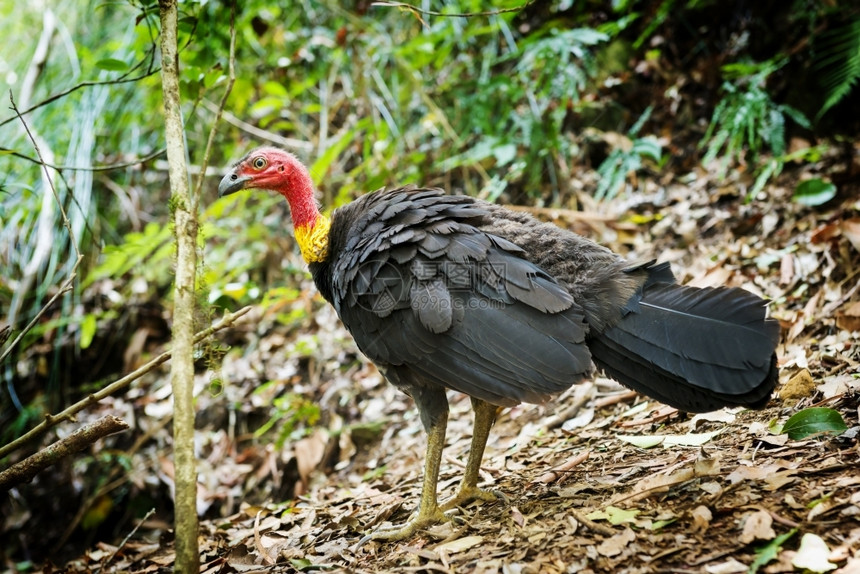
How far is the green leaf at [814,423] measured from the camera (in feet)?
8.78

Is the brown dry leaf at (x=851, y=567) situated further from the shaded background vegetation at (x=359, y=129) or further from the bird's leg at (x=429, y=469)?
the shaded background vegetation at (x=359, y=129)

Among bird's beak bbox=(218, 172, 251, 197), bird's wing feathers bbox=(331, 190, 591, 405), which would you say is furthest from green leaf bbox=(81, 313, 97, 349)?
bird's wing feathers bbox=(331, 190, 591, 405)

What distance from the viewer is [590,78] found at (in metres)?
6.95

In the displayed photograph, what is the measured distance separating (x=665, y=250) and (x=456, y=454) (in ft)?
8.79

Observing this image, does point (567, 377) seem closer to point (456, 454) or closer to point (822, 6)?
point (456, 454)

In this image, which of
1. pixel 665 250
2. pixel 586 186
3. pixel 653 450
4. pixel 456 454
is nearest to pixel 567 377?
pixel 653 450

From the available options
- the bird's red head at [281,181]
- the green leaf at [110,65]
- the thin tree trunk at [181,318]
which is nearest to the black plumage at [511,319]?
the bird's red head at [281,181]

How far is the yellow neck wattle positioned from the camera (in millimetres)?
3734

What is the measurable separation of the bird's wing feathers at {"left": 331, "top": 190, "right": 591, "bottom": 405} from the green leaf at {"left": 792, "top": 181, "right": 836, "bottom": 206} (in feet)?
9.72

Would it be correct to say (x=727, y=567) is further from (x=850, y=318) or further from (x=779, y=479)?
(x=850, y=318)

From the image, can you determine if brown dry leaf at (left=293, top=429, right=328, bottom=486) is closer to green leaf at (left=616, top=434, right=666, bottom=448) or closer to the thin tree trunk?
green leaf at (left=616, top=434, right=666, bottom=448)

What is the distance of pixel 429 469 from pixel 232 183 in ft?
7.01

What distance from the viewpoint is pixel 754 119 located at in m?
5.33

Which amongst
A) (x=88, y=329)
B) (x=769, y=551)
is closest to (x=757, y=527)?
A: (x=769, y=551)
